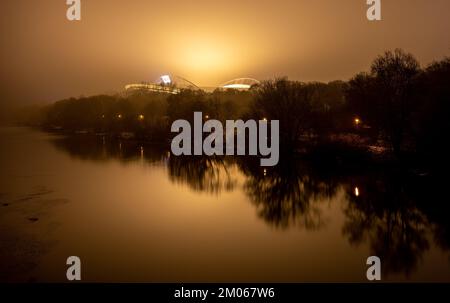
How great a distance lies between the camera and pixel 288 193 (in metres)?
18.6

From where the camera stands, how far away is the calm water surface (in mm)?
9445

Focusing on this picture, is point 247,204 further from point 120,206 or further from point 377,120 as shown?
point 377,120

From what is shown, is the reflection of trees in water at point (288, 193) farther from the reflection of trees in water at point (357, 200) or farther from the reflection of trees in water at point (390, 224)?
the reflection of trees in water at point (390, 224)

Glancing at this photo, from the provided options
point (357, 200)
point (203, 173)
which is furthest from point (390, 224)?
point (203, 173)

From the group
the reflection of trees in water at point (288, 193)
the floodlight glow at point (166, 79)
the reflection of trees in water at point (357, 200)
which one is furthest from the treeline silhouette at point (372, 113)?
the floodlight glow at point (166, 79)

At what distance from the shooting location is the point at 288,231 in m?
12.7

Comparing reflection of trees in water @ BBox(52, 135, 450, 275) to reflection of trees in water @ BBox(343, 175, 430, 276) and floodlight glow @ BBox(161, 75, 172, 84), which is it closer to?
reflection of trees in water @ BBox(343, 175, 430, 276)

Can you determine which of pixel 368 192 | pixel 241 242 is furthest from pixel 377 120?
pixel 241 242

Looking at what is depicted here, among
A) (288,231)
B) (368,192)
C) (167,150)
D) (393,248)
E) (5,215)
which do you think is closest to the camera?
(393,248)

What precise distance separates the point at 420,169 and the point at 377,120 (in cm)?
589

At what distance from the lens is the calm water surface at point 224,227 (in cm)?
945

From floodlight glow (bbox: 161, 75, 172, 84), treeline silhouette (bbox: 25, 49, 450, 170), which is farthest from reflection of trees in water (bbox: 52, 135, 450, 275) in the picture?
floodlight glow (bbox: 161, 75, 172, 84)

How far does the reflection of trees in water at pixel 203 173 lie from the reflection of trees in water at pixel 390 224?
7.48 metres

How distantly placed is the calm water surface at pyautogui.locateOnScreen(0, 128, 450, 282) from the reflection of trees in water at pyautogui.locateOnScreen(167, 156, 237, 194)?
146mm
